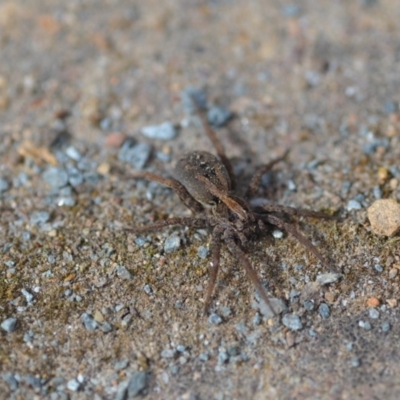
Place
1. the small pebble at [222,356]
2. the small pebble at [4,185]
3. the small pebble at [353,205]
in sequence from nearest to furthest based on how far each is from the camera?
the small pebble at [222,356]
the small pebble at [353,205]
the small pebble at [4,185]

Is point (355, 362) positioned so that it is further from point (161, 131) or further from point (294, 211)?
point (161, 131)

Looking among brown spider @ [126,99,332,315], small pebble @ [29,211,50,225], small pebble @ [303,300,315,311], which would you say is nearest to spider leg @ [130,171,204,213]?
brown spider @ [126,99,332,315]

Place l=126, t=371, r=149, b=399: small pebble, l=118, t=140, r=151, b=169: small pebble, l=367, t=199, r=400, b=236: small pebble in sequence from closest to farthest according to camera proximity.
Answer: l=126, t=371, r=149, b=399: small pebble → l=367, t=199, r=400, b=236: small pebble → l=118, t=140, r=151, b=169: small pebble

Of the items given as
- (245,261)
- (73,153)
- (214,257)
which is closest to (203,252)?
(214,257)

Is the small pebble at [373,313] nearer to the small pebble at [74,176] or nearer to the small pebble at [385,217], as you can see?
the small pebble at [385,217]

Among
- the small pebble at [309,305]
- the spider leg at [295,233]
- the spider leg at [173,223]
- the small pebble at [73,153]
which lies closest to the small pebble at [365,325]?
the small pebble at [309,305]

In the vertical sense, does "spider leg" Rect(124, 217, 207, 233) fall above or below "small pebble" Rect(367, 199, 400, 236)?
above

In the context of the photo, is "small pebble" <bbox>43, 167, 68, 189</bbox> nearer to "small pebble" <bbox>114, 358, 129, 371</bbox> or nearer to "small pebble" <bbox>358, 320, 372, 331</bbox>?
"small pebble" <bbox>114, 358, 129, 371</bbox>
